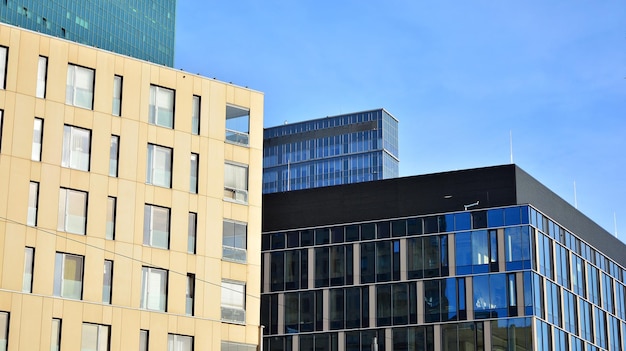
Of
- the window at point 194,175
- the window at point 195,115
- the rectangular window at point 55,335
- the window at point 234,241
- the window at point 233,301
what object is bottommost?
the rectangular window at point 55,335

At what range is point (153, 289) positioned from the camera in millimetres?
64750

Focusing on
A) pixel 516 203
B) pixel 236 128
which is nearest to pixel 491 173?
Answer: pixel 516 203

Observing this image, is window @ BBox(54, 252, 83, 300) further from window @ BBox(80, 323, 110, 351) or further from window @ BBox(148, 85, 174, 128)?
window @ BBox(148, 85, 174, 128)

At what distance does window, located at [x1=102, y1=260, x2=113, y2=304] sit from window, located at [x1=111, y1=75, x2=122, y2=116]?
837cm

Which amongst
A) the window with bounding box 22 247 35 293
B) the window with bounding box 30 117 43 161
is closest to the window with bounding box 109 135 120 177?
the window with bounding box 30 117 43 161

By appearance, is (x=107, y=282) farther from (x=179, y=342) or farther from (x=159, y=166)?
(x=159, y=166)

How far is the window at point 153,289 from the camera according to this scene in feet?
211

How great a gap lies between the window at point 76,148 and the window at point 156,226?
4324mm

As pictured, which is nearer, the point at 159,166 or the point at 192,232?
the point at 159,166

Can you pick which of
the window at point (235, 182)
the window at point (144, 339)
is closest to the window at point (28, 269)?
the window at point (144, 339)

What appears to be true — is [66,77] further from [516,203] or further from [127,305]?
[516,203]

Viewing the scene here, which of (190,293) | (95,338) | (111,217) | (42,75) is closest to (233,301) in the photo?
(190,293)

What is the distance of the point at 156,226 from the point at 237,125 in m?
8.83

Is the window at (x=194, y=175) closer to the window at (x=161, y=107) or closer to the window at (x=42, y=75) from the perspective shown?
the window at (x=161, y=107)
